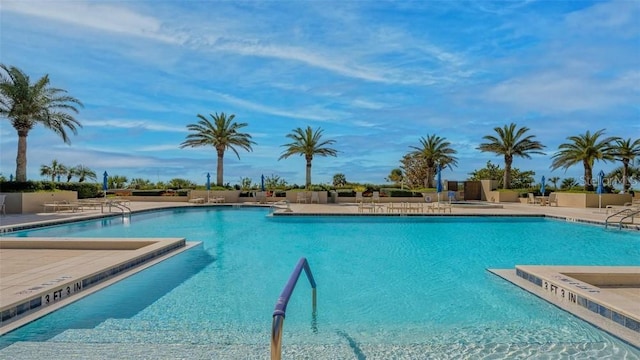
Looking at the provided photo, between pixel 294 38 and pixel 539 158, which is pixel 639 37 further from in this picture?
pixel 539 158

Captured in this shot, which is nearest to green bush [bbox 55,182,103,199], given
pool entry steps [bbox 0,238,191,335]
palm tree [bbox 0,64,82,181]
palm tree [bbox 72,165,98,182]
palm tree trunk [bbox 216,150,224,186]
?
palm tree [bbox 0,64,82,181]

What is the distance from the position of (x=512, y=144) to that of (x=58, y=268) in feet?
102

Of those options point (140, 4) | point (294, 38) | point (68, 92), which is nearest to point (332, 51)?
point (294, 38)

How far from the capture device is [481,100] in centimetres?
2806

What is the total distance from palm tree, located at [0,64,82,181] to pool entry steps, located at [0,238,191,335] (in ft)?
37.7

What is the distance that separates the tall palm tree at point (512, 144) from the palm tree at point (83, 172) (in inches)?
1558

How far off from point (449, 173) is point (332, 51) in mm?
21209

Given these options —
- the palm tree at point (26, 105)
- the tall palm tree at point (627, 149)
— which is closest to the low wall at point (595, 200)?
the tall palm tree at point (627, 149)

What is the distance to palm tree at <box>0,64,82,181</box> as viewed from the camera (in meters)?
17.0

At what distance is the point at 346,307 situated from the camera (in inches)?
201

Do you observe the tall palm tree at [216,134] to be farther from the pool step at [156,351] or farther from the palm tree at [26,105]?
the pool step at [156,351]

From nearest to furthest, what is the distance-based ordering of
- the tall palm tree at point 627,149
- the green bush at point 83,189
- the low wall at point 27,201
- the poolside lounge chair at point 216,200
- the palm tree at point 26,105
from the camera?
the low wall at point 27,201, the palm tree at point 26,105, the green bush at point 83,189, the poolside lounge chair at point 216,200, the tall palm tree at point 627,149

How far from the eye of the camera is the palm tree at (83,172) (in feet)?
138

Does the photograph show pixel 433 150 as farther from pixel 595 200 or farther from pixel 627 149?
pixel 627 149
